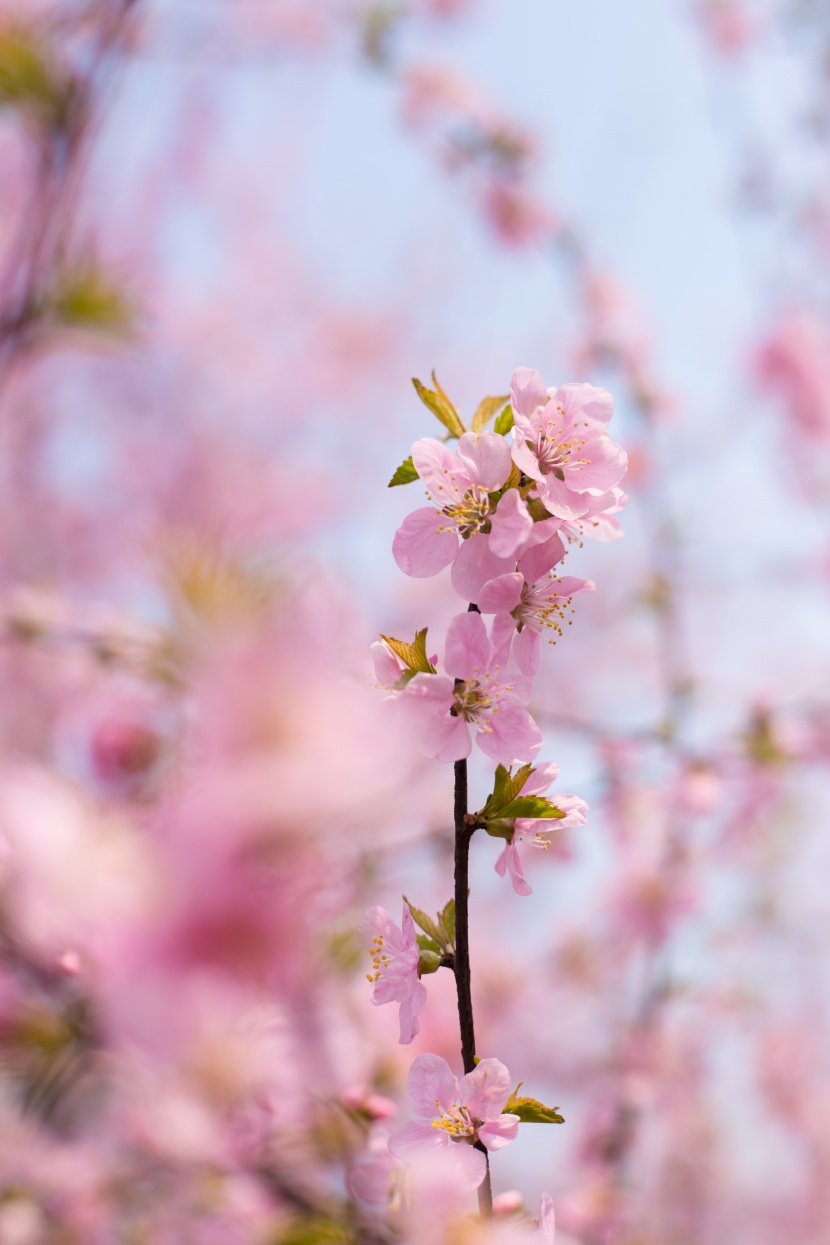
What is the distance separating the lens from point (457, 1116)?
66 cm

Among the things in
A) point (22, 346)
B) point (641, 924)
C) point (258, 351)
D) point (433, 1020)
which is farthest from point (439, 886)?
point (258, 351)

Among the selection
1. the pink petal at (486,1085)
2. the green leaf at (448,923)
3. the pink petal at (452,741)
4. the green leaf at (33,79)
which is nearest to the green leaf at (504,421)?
the pink petal at (452,741)

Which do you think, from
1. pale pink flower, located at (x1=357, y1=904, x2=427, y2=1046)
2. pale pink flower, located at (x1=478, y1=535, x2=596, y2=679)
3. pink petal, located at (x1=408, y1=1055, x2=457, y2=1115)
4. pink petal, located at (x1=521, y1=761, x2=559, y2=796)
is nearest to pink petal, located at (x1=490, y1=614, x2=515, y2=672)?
pale pink flower, located at (x1=478, y1=535, x2=596, y2=679)

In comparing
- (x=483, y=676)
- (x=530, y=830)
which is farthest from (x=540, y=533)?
(x=530, y=830)

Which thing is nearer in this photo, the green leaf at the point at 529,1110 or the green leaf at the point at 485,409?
the green leaf at the point at 529,1110

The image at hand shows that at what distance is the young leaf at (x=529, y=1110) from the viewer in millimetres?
658

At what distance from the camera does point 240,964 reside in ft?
1.52

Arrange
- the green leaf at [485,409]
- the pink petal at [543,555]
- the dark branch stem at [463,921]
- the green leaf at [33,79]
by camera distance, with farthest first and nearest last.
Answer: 1. the green leaf at [33,79]
2. the green leaf at [485,409]
3. the pink petal at [543,555]
4. the dark branch stem at [463,921]

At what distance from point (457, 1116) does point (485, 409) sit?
1.96ft

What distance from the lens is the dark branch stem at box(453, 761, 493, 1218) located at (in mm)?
599

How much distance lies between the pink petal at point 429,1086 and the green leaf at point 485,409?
538mm

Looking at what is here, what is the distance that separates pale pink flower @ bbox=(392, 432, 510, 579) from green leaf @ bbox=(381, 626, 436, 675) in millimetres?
58

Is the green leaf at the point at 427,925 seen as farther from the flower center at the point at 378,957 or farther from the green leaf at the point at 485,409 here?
the green leaf at the point at 485,409

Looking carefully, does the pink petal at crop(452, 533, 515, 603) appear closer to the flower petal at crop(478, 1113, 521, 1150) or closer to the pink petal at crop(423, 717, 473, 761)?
the pink petal at crop(423, 717, 473, 761)
